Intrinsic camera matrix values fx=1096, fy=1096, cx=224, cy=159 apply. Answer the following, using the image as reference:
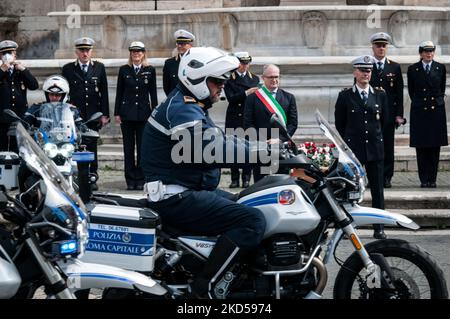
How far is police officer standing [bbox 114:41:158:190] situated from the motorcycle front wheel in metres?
7.08

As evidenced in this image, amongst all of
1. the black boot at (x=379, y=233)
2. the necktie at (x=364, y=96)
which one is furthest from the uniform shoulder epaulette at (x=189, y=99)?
the necktie at (x=364, y=96)

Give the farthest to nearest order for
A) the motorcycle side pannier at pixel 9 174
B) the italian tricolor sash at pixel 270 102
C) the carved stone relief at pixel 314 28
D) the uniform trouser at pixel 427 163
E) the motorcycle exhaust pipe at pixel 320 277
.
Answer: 1. the carved stone relief at pixel 314 28
2. the uniform trouser at pixel 427 163
3. the italian tricolor sash at pixel 270 102
4. the motorcycle side pannier at pixel 9 174
5. the motorcycle exhaust pipe at pixel 320 277

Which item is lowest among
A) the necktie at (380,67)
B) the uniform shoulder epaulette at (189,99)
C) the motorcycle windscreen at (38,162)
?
the motorcycle windscreen at (38,162)

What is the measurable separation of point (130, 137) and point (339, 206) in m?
7.17

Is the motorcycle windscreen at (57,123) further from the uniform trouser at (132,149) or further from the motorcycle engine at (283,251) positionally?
the motorcycle engine at (283,251)

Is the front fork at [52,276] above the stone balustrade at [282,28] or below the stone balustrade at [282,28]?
below

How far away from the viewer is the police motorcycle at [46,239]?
5516 mm

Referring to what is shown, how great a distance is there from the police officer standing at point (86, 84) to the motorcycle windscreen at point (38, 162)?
8026 millimetres

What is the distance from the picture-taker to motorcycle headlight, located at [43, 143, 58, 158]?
10148 millimetres

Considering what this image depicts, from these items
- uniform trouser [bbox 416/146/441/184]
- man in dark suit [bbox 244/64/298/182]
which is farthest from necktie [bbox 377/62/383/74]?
man in dark suit [bbox 244/64/298/182]

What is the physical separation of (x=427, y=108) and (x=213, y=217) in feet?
24.3

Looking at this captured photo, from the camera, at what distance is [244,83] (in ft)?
43.7

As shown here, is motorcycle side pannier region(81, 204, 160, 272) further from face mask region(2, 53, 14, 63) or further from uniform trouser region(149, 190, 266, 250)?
face mask region(2, 53, 14, 63)
